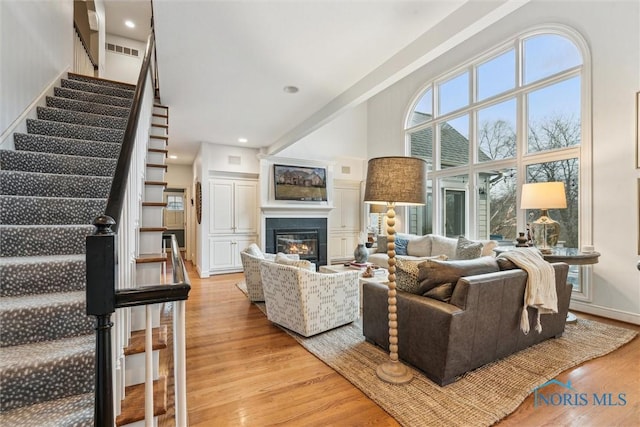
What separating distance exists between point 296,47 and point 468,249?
3.53m

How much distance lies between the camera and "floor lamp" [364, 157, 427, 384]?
1.95 metres

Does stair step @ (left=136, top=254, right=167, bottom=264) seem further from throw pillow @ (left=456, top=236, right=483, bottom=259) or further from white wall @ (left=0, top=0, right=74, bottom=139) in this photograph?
throw pillow @ (left=456, top=236, right=483, bottom=259)

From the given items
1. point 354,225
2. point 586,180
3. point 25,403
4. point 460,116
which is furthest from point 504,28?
point 25,403

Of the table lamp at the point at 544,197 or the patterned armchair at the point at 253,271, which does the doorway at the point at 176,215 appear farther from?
the table lamp at the point at 544,197

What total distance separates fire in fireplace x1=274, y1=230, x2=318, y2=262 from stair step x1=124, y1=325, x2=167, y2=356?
181 inches

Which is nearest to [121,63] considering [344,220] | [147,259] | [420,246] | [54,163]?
[54,163]

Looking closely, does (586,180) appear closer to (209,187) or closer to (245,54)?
(245,54)

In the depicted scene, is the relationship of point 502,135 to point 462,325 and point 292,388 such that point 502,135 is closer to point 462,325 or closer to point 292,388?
point 462,325

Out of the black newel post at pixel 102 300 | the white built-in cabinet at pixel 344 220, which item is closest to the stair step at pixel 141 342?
the black newel post at pixel 102 300

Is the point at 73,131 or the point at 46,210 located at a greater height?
the point at 73,131

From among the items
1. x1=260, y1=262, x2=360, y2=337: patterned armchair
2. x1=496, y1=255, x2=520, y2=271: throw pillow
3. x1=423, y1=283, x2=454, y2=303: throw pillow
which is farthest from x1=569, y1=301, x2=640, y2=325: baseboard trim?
x1=260, y1=262, x2=360, y2=337: patterned armchair

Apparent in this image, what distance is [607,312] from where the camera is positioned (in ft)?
10.9

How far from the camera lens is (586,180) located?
351cm

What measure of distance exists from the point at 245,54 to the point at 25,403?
2716 millimetres
